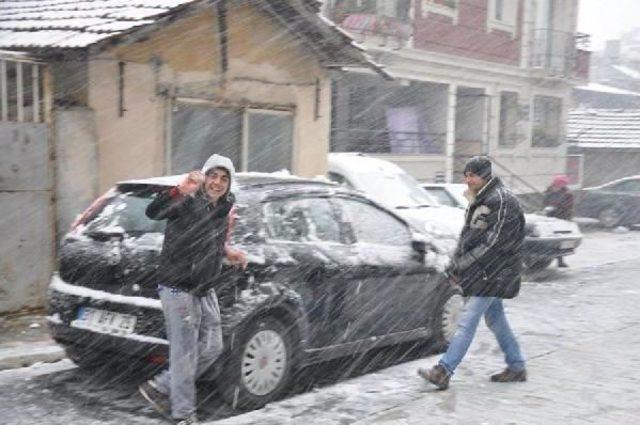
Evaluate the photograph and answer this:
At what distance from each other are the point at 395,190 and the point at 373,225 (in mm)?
4596

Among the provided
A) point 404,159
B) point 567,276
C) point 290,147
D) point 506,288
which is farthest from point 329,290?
point 404,159

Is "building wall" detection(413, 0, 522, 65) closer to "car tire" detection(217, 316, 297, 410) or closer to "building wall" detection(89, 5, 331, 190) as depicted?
"building wall" detection(89, 5, 331, 190)

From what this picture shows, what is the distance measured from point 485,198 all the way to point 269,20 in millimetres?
5776

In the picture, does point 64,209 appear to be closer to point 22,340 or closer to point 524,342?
point 22,340

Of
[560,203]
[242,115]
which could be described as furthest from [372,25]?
[242,115]

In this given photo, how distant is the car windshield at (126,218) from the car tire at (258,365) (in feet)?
3.24

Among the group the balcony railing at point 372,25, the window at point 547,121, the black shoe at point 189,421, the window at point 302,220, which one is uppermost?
the balcony railing at point 372,25

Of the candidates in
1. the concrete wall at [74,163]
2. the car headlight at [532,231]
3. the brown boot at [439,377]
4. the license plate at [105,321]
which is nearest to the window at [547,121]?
the car headlight at [532,231]

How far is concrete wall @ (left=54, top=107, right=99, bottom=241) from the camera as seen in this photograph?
8492mm

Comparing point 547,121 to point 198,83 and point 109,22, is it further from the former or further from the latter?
point 109,22

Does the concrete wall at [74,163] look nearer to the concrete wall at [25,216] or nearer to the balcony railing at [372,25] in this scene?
the concrete wall at [25,216]

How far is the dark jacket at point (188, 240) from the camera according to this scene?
4883 millimetres

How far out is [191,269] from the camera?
4.88 meters

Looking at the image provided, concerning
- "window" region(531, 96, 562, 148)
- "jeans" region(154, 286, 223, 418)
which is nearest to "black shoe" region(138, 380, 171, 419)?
"jeans" region(154, 286, 223, 418)
